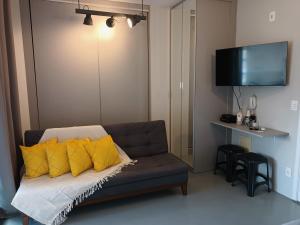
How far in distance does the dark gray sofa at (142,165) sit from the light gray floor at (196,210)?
0.54 ft

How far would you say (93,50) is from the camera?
359 centimetres

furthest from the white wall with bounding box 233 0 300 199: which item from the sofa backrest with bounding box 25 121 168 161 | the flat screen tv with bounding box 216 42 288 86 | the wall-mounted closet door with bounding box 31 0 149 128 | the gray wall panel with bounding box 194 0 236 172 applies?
the wall-mounted closet door with bounding box 31 0 149 128

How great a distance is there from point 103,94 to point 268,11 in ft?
8.43

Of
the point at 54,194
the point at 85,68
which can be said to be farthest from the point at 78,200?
the point at 85,68

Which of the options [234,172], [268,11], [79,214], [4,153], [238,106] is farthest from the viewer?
[238,106]

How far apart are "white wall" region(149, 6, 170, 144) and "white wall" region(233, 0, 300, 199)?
1227mm

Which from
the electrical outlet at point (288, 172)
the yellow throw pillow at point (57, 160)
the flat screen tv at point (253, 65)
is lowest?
the electrical outlet at point (288, 172)

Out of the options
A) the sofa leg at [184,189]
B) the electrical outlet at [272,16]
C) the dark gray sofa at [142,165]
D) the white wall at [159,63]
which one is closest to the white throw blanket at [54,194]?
the dark gray sofa at [142,165]

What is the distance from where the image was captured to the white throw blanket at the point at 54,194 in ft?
7.19

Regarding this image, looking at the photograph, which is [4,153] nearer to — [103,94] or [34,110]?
[34,110]

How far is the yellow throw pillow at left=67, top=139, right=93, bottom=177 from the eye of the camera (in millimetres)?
2506

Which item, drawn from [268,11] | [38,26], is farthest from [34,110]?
[268,11]

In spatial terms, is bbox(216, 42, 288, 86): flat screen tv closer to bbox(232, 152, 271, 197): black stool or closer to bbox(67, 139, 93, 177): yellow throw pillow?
bbox(232, 152, 271, 197): black stool

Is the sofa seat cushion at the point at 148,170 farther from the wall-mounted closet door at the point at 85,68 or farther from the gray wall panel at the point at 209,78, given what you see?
the wall-mounted closet door at the point at 85,68
